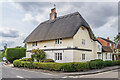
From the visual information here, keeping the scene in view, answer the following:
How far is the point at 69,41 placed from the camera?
61.3 ft

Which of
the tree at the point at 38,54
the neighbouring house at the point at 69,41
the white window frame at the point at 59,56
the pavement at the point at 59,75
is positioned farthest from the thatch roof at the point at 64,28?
the pavement at the point at 59,75

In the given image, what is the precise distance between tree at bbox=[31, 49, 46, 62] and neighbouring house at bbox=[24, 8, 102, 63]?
0.87 metres

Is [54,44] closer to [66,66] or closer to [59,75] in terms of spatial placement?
[66,66]

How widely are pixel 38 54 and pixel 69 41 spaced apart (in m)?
5.87

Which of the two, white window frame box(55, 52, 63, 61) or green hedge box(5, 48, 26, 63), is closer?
white window frame box(55, 52, 63, 61)

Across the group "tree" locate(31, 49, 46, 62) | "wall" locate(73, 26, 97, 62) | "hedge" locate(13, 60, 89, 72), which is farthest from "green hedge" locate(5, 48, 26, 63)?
"wall" locate(73, 26, 97, 62)

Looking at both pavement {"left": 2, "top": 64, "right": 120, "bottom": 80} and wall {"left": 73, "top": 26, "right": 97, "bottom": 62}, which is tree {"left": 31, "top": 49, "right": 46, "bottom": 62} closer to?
wall {"left": 73, "top": 26, "right": 97, "bottom": 62}

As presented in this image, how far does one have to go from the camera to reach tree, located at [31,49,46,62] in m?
19.7

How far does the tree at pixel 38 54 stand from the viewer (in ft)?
64.7

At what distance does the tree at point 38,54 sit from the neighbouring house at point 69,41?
34.2 inches

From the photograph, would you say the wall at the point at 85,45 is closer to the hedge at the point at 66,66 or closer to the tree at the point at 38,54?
the hedge at the point at 66,66

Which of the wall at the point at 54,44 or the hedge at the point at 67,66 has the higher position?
the wall at the point at 54,44

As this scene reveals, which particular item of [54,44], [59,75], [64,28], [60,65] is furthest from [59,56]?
[59,75]

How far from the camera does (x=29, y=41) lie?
24562mm
